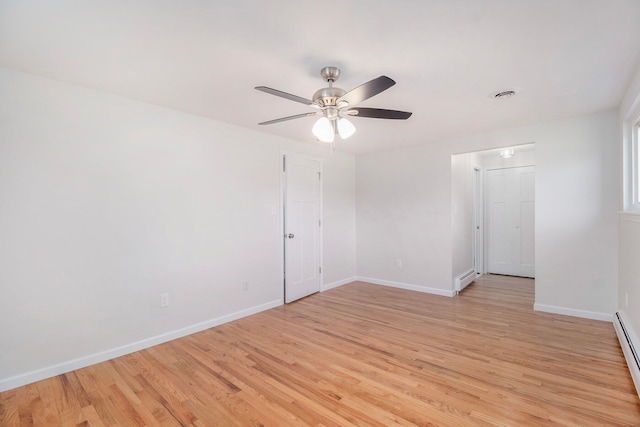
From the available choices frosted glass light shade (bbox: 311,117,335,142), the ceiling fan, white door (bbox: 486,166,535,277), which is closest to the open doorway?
white door (bbox: 486,166,535,277)

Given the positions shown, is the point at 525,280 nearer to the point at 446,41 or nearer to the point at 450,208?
the point at 450,208

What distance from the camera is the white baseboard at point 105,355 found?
2.23 m

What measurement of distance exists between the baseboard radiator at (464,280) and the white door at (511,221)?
0.91 meters

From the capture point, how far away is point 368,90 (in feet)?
6.23

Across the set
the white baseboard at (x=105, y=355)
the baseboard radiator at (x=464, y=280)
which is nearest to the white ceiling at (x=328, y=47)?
the white baseboard at (x=105, y=355)

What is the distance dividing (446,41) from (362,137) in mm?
2378

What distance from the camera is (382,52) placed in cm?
199

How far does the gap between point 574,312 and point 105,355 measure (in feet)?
15.8

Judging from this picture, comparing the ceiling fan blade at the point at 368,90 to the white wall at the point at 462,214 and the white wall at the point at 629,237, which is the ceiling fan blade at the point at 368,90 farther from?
the white wall at the point at 462,214

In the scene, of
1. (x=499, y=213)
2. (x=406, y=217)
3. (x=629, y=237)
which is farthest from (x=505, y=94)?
(x=499, y=213)

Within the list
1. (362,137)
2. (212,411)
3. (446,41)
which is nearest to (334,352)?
(212,411)

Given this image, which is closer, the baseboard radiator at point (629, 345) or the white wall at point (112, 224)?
the baseboard radiator at point (629, 345)

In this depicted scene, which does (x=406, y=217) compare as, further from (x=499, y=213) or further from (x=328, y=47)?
(x=328, y=47)

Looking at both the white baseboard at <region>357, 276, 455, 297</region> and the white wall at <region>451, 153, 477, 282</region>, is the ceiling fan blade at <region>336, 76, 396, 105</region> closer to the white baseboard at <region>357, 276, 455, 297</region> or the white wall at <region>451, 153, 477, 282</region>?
the white wall at <region>451, 153, 477, 282</region>
